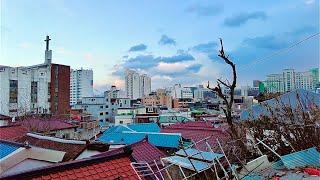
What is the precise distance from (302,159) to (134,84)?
8735 centimetres

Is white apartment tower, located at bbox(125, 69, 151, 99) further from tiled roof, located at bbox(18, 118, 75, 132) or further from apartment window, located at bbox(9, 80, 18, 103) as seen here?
tiled roof, located at bbox(18, 118, 75, 132)

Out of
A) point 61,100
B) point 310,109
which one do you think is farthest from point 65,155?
point 61,100

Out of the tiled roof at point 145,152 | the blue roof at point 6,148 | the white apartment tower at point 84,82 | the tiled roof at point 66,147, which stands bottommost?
the tiled roof at point 145,152

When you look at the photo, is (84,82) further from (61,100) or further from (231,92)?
(231,92)

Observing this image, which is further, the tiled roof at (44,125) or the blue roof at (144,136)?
the tiled roof at (44,125)

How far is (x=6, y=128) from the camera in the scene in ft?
35.6

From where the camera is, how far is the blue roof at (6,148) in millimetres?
6229

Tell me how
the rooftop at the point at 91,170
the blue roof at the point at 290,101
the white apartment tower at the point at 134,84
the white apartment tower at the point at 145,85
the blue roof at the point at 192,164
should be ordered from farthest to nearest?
the white apartment tower at the point at 145,85 → the white apartment tower at the point at 134,84 → the blue roof at the point at 290,101 → the blue roof at the point at 192,164 → the rooftop at the point at 91,170

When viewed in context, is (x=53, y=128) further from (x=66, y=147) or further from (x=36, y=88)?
(x=36, y=88)

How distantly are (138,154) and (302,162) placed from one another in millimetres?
3938

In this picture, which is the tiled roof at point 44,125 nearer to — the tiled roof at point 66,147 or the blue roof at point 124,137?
the blue roof at point 124,137

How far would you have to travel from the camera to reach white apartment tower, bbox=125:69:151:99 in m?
91.2

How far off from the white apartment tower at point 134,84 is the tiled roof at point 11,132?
78543mm

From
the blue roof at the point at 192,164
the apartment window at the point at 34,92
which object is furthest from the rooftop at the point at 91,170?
the apartment window at the point at 34,92
